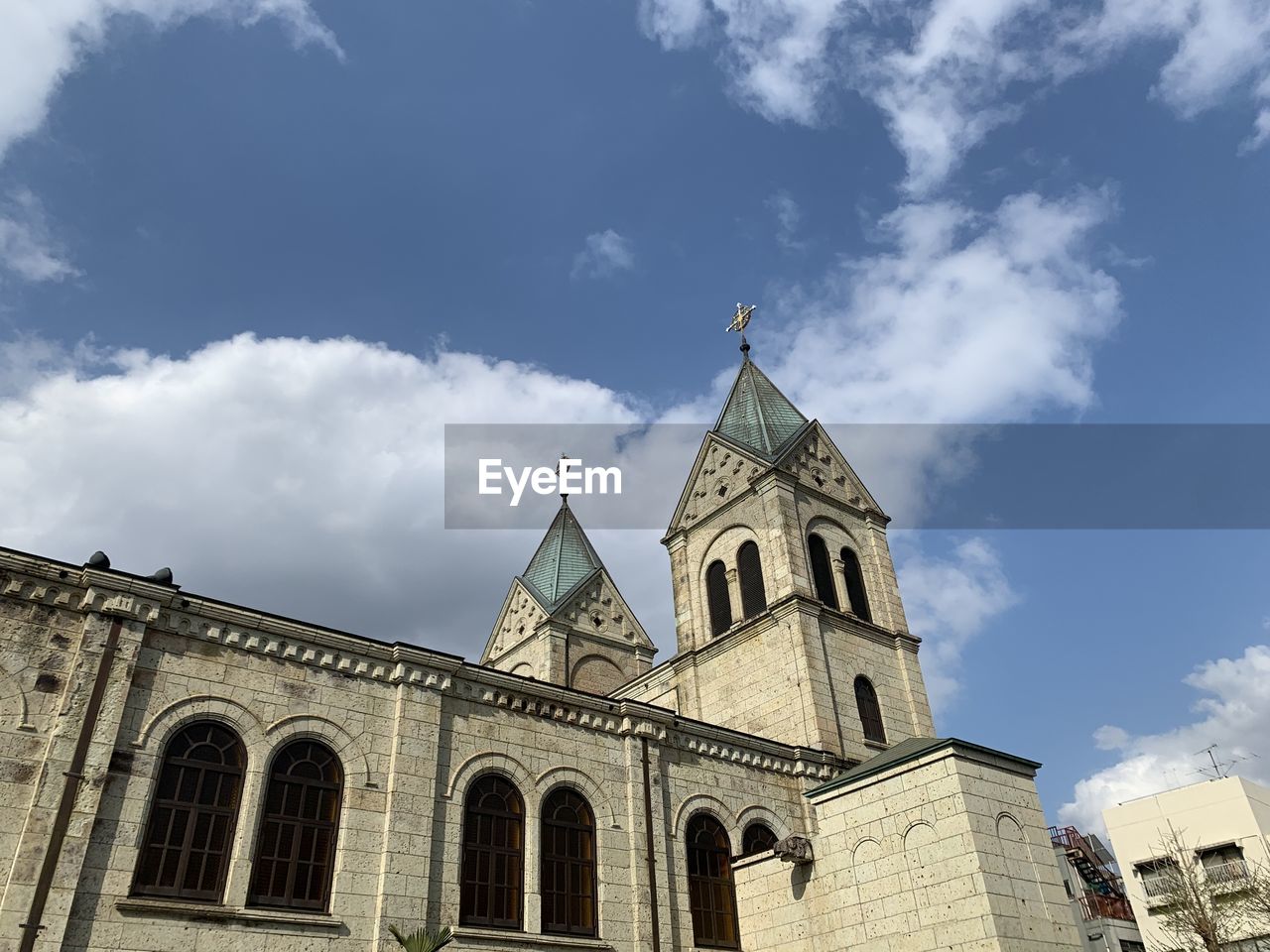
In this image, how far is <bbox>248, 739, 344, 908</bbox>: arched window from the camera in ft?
57.7

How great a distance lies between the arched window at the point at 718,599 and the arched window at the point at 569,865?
1245cm

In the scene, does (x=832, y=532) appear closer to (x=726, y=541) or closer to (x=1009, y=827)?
(x=726, y=541)

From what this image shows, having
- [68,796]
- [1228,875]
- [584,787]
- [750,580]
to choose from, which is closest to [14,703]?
[68,796]

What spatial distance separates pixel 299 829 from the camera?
18.2 metres

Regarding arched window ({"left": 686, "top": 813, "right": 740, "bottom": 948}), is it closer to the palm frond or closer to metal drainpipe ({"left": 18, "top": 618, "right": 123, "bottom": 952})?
the palm frond

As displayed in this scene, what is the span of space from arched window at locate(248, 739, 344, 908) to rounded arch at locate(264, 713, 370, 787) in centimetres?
14

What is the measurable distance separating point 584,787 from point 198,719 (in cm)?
936

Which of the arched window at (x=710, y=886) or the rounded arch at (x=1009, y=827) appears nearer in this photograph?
the rounded arch at (x=1009, y=827)

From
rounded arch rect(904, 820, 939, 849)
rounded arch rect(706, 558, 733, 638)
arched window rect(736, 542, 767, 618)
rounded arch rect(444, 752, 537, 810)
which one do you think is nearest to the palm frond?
rounded arch rect(444, 752, 537, 810)

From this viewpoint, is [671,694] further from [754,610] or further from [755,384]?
[755,384]

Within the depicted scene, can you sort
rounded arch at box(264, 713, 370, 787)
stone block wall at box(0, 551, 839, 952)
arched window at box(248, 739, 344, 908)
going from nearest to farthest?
stone block wall at box(0, 551, 839, 952)
arched window at box(248, 739, 344, 908)
rounded arch at box(264, 713, 370, 787)

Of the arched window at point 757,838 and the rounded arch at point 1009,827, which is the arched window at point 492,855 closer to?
the arched window at point 757,838

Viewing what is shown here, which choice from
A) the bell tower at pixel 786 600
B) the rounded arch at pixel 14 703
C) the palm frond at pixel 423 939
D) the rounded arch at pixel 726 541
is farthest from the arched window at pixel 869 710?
the rounded arch at pixel 14 703

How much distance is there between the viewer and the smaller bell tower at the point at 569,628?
40.3 metres
